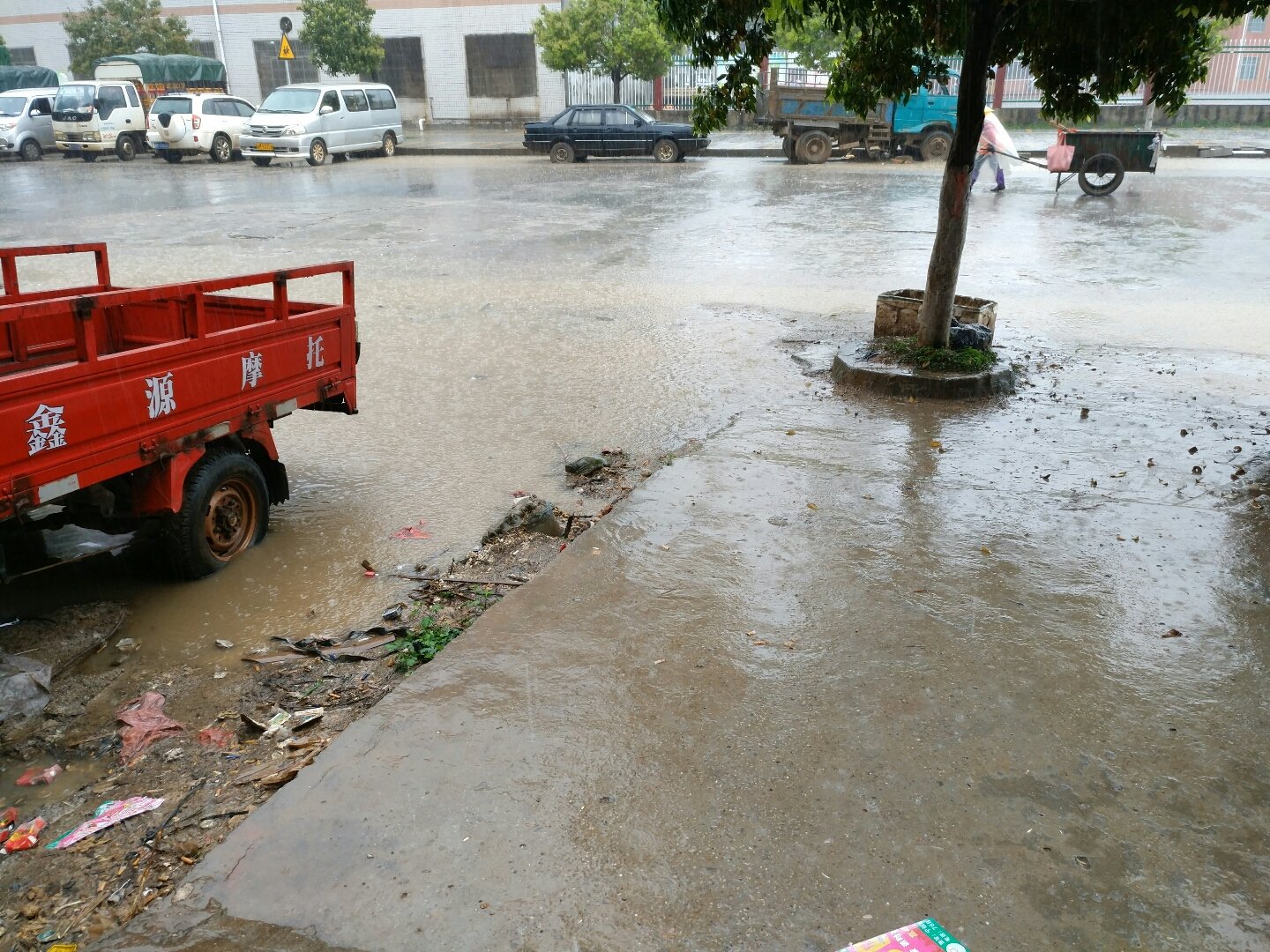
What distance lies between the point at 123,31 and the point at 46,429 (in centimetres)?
4019

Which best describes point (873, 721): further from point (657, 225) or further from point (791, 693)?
point (657, 225)

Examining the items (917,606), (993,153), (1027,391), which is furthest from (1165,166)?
(917,606)

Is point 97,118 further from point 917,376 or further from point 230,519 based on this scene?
point 917,376

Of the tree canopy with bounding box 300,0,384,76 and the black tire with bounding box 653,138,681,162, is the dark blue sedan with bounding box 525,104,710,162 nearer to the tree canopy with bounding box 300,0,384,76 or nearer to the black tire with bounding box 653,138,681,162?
the black tire with bounding box 653,138,681,162

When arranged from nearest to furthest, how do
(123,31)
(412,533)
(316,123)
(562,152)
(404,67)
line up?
1. (412,533)
2. (316,123)
3. (562,152)
4. (123,31)
5. (404,67)

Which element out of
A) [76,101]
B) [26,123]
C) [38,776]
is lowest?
[38,776]

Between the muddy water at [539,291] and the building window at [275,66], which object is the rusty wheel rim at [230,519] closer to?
the muddy water at [539,291]

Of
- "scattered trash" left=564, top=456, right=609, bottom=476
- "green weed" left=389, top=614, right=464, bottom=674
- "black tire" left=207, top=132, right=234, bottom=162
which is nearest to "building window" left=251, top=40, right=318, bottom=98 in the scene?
"black tire" left=207, top=132, right=234, bottom=162

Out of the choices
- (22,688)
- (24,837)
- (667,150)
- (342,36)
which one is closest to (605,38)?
(667,150)

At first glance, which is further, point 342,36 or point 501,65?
point 501,65

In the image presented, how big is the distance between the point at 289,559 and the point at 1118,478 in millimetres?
4453

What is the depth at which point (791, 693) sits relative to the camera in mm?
3385

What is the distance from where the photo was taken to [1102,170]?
1798cm

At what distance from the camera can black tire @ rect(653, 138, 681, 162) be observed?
24547mm
